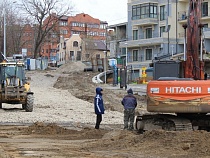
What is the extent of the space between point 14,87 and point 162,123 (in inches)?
507

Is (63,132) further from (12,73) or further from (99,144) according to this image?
(12,73)

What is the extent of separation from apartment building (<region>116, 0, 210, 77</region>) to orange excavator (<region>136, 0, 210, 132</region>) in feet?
156

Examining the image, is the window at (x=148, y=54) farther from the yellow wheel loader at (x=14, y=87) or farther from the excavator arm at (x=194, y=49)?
the excavator arm at (x=194, y=49)

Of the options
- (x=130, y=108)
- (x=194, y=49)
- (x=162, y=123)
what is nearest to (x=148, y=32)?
(x=130, y=108)

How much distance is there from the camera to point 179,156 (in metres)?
12.5

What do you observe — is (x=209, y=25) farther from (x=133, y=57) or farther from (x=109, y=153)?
(x=109, y=153)

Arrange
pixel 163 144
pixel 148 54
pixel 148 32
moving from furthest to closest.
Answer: pixel 148 32, pixel 148 54, pixel 163 144

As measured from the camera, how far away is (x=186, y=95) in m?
15.8

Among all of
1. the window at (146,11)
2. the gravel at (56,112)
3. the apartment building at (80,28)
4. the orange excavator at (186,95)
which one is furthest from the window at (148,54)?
the apartment building at (80,28)

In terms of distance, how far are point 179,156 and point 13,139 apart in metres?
6.49

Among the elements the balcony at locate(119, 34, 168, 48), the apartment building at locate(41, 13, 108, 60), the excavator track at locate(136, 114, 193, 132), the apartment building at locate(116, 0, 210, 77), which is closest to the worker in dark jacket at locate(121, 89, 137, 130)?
the excavator track at locate(136, 114, 193, 132)

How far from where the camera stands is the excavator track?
16.3 meters

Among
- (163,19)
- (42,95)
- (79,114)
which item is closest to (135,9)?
(163,19)

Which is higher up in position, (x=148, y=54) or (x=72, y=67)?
(x=148, y=54)
